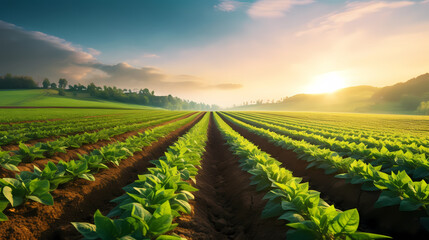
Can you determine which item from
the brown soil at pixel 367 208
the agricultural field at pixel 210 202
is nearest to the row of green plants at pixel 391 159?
the agricultural field at pixel 210 202

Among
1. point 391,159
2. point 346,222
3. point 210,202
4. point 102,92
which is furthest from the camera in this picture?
point 102,92

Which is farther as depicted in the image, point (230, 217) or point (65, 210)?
point (230, 217)

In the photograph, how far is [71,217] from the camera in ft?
11.4

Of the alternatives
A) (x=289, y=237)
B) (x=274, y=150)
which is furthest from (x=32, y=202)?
(x=274, y=150)

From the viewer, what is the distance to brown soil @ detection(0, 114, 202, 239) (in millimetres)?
2723

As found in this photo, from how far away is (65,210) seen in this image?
3500 millimetres

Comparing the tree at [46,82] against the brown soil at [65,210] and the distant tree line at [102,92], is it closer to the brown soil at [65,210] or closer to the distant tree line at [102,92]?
the distant tree line at [102,92]

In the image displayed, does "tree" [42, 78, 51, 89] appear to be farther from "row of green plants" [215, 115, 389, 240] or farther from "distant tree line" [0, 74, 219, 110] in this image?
"row of green plants" [215, 115, 389, 240]

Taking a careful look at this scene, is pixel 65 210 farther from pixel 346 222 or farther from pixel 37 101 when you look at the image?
Result: pixel 37 101

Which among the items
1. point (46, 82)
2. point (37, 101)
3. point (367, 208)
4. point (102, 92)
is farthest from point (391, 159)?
point (46, 82)

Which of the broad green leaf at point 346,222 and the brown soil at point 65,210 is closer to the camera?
the broad green leaf at point 346,222

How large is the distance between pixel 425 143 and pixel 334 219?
12617mm

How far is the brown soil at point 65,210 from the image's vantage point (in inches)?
107

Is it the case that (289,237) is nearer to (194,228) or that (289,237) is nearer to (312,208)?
(312,208)
